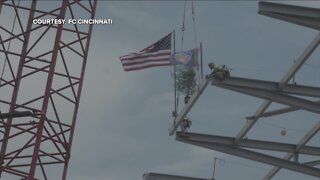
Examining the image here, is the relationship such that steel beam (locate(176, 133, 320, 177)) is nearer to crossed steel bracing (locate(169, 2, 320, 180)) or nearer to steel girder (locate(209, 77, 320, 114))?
crossed steel bracing (locate(169, 2, 320, 180))

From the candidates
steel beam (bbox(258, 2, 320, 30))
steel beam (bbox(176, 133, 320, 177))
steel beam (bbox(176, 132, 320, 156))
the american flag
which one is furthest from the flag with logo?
steel beam (bbox(258, 2, 320, 30))

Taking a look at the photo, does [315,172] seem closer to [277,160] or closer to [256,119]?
[277,160]

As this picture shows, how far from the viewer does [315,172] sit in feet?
92.1

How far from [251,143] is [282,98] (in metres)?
3.56

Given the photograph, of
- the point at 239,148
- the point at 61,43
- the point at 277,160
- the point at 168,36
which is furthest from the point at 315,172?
the point at 61,43

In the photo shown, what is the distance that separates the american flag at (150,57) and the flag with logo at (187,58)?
59cm

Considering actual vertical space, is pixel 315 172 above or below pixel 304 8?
below

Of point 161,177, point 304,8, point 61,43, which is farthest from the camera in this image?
point 61,43

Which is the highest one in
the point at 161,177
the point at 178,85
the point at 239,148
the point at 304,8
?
the point at 304,8

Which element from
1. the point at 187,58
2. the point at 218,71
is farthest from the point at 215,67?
the point at 187,58

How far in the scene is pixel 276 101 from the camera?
24969 millimetres

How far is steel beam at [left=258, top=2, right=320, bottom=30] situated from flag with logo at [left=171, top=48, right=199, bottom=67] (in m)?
4.29

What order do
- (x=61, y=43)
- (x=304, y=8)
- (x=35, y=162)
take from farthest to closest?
(x=61, y=43) → (x=35, y=162) → (x=304, y=8)

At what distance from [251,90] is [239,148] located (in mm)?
3912
